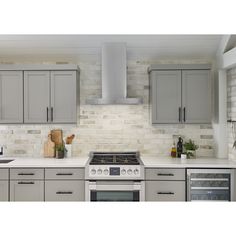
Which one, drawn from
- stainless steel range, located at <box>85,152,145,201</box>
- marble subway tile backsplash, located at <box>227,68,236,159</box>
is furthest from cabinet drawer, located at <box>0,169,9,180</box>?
marble subway tile backsplash, located at <box>227,68,236,159</box>

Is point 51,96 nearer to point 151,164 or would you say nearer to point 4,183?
point 4,183

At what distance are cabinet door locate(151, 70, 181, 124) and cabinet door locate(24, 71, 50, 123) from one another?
1488mm

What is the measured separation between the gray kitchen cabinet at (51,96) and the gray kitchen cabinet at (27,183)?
28.7 inches

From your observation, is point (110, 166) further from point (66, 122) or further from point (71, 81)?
point (71, 81)

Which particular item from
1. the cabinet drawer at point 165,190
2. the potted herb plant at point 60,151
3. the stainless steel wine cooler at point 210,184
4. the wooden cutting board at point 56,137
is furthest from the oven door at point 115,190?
the wooden cutting board at point 56,137

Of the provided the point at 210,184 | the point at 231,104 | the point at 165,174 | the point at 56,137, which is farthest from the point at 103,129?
the point at 231,104

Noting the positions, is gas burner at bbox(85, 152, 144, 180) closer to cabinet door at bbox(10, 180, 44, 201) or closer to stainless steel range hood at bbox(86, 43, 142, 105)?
cabinet door at bbox(10, 180, 44, 201)

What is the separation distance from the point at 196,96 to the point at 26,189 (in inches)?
102

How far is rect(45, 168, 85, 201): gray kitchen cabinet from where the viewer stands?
372cm

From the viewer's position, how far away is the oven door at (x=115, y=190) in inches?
144

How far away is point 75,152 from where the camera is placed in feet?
14.8

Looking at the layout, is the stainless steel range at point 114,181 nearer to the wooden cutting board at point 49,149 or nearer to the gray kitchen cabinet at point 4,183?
the wooden cutting board at point 49,149
